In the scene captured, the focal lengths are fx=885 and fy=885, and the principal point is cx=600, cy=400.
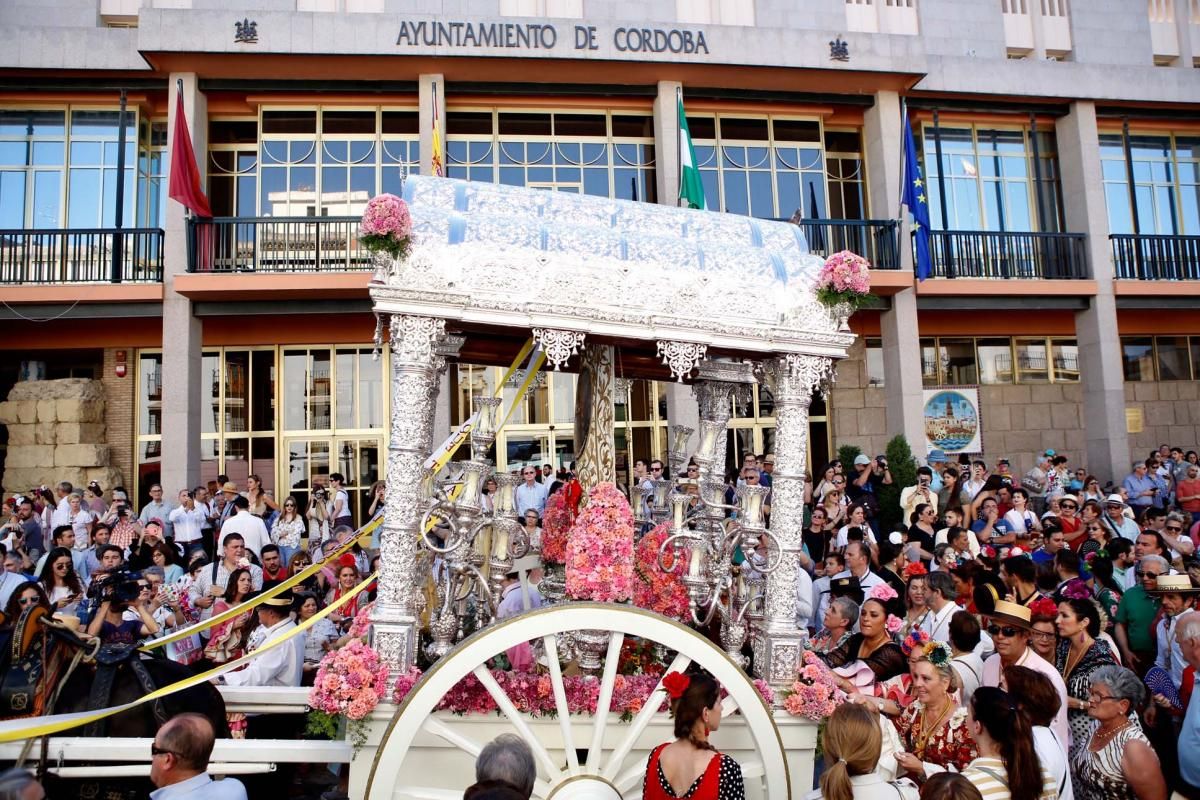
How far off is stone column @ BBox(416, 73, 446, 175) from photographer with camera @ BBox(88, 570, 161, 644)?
10.6m

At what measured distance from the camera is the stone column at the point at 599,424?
6027 mm

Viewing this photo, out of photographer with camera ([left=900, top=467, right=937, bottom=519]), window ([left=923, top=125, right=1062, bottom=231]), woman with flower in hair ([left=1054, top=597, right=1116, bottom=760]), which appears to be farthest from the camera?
window ([left=923, top=125, right=1062, bottom=231])

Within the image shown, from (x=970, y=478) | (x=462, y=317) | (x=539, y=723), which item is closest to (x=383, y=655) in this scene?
(x=539, y=723)

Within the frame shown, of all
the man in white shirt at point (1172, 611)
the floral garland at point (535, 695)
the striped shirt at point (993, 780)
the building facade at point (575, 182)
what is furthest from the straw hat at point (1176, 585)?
the building facade at point (575, 182)

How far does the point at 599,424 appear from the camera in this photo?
6066mm

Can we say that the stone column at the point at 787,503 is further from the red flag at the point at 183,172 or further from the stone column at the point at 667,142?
the red flag at the point at 183,172

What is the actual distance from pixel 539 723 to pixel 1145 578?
487cm

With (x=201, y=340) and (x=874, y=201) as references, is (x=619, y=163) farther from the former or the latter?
(x=201, y=340)

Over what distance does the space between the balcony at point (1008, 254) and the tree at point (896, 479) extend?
4.51 metres

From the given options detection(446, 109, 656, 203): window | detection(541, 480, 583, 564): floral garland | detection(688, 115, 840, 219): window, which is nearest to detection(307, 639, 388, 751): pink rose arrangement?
detection(541, 480, 583, 564): floral garland

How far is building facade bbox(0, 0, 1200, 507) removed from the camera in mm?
16109

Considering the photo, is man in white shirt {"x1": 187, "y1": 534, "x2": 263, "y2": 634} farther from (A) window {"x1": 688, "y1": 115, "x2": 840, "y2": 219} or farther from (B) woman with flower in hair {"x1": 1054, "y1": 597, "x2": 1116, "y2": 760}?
(A) window {"x1": 688, "y1": 115, "x2": 840, "y2": 219}

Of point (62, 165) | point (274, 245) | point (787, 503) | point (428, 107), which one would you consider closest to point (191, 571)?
point (787, 503)

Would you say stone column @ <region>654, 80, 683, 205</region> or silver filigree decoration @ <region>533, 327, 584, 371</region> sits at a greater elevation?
stone column @ <region>654, 80, 683, 205</region>
